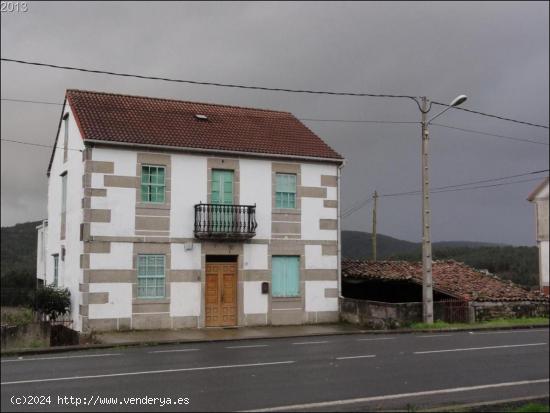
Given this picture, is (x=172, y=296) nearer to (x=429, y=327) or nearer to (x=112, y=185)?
(x=112, y=185)

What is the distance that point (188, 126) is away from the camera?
23094 mm

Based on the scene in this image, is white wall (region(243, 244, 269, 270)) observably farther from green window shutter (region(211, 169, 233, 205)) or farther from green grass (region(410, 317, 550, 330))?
green grass (region(410, 317, 550, 330))

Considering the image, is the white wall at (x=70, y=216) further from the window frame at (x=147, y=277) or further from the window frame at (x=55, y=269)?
the window frame at (x=147, y=277)

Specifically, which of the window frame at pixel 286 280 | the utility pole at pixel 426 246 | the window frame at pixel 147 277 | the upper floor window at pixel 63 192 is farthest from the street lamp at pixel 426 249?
the upper floor window at pixel 63 192

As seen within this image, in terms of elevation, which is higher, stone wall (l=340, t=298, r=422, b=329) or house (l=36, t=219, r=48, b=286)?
house (l=36, t=219, r=48, b=286)

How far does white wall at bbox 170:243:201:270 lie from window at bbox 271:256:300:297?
2.98m

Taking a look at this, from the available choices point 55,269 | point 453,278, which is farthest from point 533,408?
point 55,269

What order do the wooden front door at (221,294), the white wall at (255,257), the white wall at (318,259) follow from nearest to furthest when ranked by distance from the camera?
the wooden front door at (221,294) < the white wall at (255,257) < the white wall at (318,259)

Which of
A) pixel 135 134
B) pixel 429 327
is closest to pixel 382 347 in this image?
pixel 429 327

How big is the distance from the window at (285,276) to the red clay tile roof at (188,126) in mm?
4106

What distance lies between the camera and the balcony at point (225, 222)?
21.3 m

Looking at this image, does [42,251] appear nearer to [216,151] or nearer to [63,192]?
[63,192]

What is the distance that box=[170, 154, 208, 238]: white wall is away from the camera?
21359 millimetres

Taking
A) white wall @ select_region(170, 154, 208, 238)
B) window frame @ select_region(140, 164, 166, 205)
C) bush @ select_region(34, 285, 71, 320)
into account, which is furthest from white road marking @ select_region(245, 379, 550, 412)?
bush @ select_region(34, 285, 71, 320)
